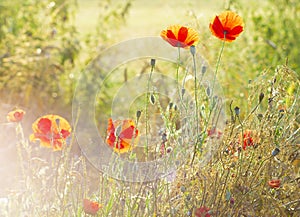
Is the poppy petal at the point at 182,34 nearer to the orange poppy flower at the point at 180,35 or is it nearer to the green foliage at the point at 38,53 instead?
the orange poppy flower at the point at 180,35

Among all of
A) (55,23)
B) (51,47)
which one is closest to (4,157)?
(51,47)

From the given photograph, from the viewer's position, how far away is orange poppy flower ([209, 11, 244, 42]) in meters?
2.03

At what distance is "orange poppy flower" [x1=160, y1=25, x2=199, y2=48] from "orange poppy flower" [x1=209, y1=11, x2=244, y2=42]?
67mm

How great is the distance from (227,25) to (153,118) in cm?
134

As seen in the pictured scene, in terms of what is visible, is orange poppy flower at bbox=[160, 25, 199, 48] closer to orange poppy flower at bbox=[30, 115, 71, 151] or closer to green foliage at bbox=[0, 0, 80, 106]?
orange poppy flower at bbox=[30, 115, 71, 151]

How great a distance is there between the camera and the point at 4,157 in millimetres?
3629

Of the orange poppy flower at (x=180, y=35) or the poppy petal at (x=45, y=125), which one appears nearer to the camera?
the orange poppy flower at (x=180, y=35)

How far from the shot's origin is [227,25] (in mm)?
2031

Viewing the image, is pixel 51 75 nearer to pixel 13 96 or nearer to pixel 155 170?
pixel 13 96

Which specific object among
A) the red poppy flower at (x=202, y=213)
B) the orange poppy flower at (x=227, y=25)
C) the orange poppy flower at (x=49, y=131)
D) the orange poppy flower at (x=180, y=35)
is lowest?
the red poppy flower at (x=202, y=213)

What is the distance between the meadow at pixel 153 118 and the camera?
2086 mm

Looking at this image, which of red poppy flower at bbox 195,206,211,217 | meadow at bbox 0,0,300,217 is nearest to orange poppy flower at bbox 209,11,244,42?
meadow at bbox 0,0,300,217

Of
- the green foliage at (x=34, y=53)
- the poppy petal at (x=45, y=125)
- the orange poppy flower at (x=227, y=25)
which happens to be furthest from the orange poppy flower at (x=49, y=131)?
the green foliage at (x=34, y=53)

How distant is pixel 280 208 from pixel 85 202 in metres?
0.64
